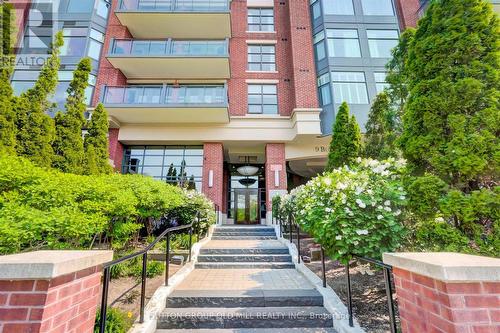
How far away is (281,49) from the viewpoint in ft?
47.3

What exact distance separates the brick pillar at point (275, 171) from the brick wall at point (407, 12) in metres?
10.1

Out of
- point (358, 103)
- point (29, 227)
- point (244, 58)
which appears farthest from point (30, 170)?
point (358, 103)

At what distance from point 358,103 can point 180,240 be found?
1077cm

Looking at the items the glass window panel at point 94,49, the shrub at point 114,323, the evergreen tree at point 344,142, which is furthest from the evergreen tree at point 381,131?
the glass window panel at point 94,49

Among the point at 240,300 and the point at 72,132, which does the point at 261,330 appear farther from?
the point at 72,132

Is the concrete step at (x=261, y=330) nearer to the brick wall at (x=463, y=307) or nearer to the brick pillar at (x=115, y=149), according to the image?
the brick wall at (x=463, y=307)

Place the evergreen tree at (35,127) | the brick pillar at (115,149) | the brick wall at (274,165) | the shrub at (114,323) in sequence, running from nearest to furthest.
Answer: the shrub at (114,323)
the evergreen tree at (35,127)
the brick pillar at (115,149)
the brick wall at (274,165)

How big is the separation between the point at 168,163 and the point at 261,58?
27.3 feet

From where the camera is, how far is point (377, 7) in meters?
14.0

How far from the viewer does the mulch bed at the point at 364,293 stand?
11.2 feet

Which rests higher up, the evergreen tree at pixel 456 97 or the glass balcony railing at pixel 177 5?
the glass balcony railing at pixel 177 5

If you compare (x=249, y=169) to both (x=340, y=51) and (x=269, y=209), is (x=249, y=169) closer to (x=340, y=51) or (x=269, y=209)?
(x=269, y=209)

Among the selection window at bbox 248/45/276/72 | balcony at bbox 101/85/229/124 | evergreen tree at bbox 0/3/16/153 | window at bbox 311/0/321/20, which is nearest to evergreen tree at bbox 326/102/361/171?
balcony at bbox 101/85/229/124

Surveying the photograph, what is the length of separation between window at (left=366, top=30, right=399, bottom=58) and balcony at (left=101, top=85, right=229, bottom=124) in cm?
876
